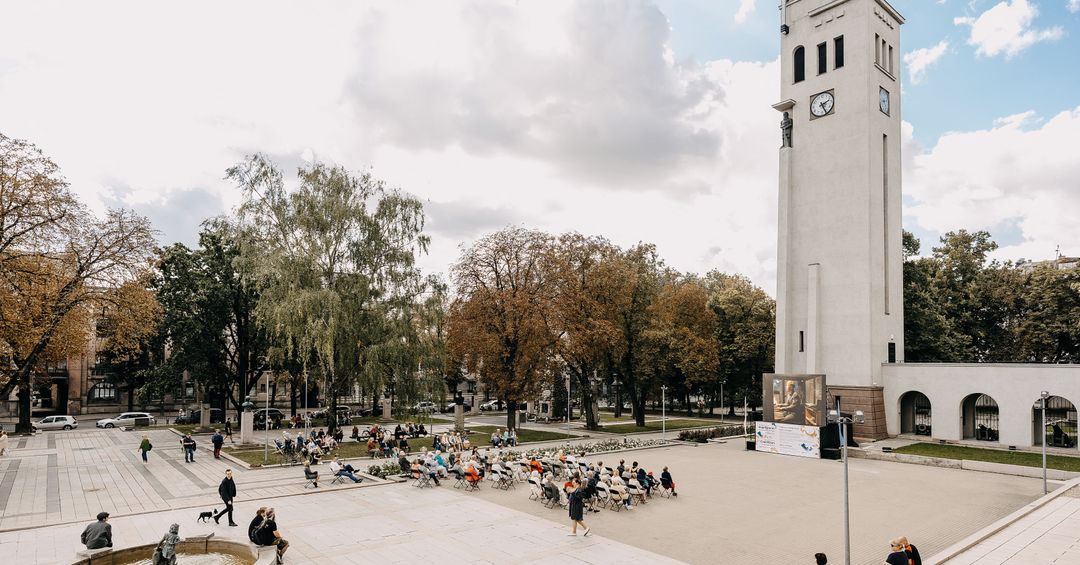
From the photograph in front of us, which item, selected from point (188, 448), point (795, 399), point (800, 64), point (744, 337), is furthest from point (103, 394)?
point (800, 64)

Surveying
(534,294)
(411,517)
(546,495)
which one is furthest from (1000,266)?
(411,517)

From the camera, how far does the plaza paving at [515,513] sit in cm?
1579

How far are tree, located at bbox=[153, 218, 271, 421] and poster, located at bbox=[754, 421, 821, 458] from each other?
3498 centimetres

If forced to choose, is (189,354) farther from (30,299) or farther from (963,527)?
(963,527)

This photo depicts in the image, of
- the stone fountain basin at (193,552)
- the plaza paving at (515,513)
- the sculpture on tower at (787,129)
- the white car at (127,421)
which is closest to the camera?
the stone fountain basin at (193,552)

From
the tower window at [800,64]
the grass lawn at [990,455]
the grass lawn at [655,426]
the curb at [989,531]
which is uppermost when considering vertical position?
the tower window at [800,64]

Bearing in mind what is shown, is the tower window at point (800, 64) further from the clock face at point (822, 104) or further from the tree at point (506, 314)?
the tree at point (506, 314)

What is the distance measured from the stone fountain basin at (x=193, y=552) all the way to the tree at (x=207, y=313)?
101 ft

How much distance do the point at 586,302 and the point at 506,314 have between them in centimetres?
602

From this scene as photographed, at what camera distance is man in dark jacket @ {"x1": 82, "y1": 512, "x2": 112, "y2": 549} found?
14.6 meters

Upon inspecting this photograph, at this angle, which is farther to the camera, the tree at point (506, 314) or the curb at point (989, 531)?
the tree at point (506, 314)

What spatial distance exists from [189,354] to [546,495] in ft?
120

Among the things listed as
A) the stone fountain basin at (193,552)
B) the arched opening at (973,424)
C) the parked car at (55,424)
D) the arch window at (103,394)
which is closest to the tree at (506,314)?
the stone fountain basin at (193,552)

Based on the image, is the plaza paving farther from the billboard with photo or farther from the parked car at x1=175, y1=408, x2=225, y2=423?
the parked car at x1=175, y1=408, x2=225, y2=423
